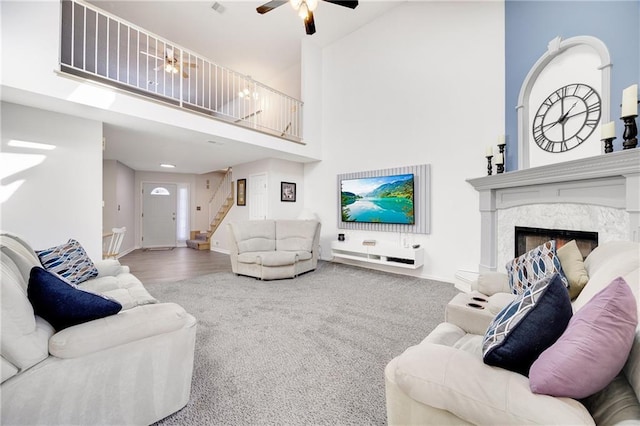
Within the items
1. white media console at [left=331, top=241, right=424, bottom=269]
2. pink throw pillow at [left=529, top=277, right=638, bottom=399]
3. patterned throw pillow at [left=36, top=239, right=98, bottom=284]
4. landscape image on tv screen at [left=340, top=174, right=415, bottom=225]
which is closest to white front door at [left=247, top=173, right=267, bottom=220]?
landscape image on tv screen at [left=340, top=174, right=415, bottom=225]

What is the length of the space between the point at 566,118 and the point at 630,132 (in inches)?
33.7

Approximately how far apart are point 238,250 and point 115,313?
313cm

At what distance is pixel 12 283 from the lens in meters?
1.06

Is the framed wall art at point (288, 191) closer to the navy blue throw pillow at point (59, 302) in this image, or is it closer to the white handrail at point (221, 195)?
the white handrail at point (221, 195)

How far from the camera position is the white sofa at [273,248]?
409 centimetres

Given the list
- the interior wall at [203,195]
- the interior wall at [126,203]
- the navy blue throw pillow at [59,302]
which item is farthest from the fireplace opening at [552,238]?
the interior wall at [203,195]

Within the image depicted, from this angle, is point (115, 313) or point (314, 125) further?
point (314, 125)

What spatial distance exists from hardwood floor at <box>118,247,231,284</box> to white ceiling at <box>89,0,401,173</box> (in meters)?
2.27

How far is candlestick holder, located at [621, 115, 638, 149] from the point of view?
203 cm

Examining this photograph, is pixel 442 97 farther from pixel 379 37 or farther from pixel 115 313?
pixel 115 313

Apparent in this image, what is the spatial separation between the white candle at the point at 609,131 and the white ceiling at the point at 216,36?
395cm

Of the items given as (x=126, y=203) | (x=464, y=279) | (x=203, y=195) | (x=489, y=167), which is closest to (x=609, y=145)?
(x=489, y=167)

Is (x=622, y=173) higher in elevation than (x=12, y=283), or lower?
higher

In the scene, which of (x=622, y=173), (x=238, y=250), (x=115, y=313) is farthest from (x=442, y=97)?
(x=115, y=313)
